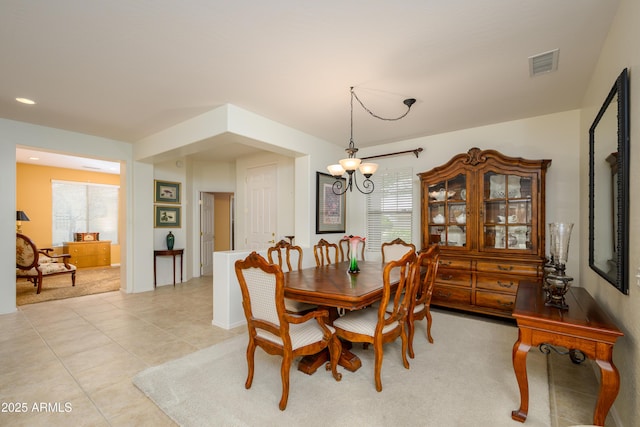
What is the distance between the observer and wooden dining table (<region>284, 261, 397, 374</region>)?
7.04 ft

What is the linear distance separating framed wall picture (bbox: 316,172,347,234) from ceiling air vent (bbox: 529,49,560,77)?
2.91m

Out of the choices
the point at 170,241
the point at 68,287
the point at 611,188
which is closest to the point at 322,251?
the point at 611,188

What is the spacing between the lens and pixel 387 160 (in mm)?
5062

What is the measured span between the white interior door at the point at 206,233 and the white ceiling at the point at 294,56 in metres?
3.24

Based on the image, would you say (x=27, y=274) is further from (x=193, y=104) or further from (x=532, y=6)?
(x=532, y=6)

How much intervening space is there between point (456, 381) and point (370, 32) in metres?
2.72

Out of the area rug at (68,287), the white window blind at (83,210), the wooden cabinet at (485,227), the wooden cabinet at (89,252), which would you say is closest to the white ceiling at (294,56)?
the wooden cabinet at (485,227)

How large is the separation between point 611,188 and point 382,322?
6.12 feet

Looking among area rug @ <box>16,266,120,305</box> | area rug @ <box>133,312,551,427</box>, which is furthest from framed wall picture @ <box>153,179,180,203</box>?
area rug @ <box>133,312,551,427</box>

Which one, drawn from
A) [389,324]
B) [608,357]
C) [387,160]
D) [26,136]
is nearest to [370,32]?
[389,324]

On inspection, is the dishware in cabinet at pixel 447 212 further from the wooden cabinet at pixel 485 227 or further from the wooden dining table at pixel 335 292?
the wooden dining table at pixel 335 292

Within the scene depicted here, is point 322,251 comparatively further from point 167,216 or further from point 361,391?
point 167,216

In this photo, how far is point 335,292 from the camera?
7.22 ft

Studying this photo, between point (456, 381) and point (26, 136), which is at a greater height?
point (26, 136)
